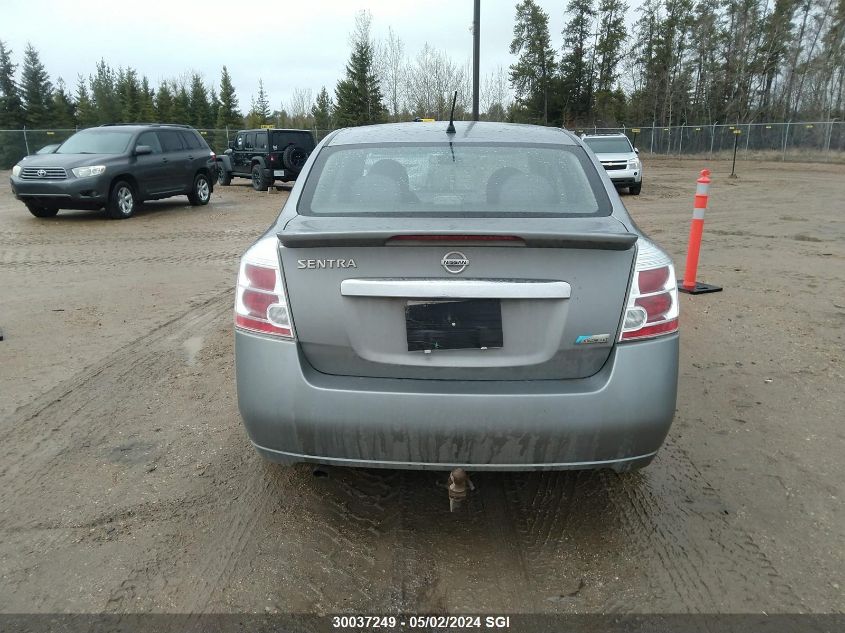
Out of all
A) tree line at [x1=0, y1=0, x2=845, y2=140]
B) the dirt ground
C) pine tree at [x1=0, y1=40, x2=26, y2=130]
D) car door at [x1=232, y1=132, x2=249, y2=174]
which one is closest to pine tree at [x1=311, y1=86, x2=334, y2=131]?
tree line at [x1=0, y1=0, x2=845, y2=140]

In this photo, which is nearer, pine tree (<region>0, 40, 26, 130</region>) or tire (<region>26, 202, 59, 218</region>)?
tire (<region>26, 202, 59, 218</region>)

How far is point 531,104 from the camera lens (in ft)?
233

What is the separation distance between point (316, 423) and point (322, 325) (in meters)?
0.38

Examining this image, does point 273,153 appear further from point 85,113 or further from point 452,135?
point 85,113

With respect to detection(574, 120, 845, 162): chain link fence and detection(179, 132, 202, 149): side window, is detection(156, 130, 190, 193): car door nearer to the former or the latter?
detection(179, 132, 202, 149): side window

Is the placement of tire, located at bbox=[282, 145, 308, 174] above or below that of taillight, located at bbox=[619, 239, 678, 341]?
below

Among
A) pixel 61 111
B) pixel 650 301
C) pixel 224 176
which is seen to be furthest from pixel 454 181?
pixel 61 111

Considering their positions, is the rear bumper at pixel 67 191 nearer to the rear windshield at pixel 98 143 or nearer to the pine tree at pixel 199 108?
the rear windshield at pixel 98 143

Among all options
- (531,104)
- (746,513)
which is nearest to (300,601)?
(746,513)

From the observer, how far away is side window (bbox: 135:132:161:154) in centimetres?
1480

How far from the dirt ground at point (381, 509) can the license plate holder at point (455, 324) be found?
3.02 ft

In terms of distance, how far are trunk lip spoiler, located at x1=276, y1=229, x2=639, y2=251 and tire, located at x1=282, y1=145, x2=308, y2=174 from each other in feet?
67.6

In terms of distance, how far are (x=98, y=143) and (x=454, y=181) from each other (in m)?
13.6

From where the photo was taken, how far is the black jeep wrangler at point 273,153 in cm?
2239
